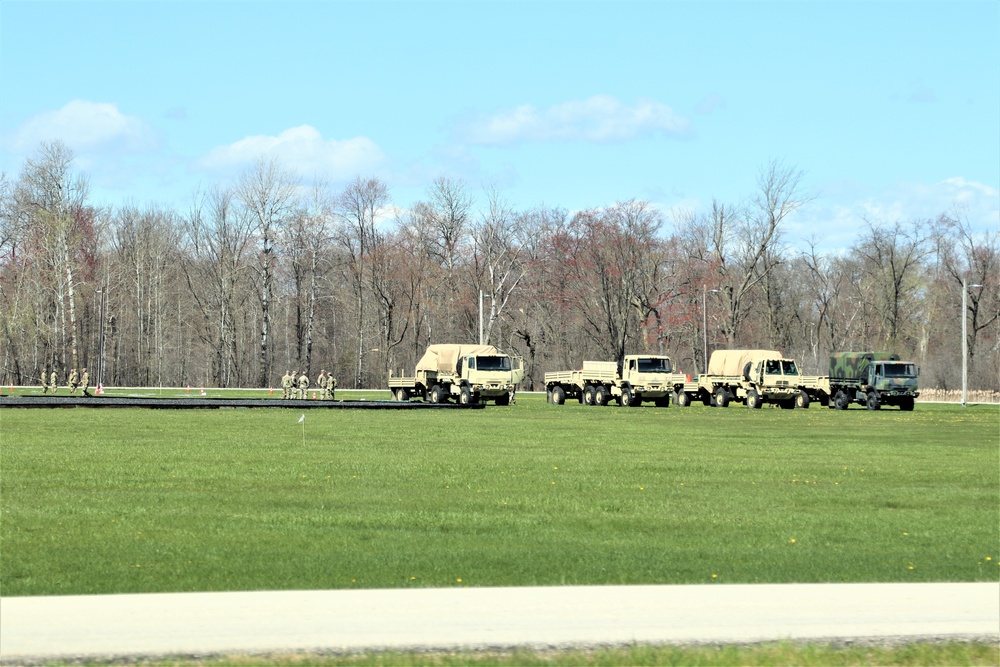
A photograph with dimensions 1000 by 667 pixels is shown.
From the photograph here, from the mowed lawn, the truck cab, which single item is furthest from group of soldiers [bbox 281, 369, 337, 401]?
the mowed lawn

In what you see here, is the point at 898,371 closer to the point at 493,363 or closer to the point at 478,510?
the point at 493,363

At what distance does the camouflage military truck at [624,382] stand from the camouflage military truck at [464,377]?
409cm

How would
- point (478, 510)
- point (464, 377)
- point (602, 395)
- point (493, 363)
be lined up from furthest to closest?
point (602, 395), point (464, 377), point (493, 363), point (478, 510)

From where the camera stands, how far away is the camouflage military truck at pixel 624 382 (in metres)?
59.8

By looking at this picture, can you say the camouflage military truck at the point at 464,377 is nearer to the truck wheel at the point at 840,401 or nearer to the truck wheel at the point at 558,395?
the truck wheel at the point at 558,395

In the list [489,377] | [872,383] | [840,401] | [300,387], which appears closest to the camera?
[872,383]

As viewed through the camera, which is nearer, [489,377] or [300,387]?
[489,377]

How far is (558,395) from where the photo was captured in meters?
62.1

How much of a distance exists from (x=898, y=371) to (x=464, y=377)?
2087cm

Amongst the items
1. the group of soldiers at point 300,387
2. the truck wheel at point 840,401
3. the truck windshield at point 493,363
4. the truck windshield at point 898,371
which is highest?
the truck windshield at point 493,363

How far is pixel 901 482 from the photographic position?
20.2m

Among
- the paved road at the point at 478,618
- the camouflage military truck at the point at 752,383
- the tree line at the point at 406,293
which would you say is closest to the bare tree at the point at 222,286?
the tree line at the point at 406,293

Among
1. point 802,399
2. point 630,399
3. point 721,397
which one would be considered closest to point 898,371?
point 802,399

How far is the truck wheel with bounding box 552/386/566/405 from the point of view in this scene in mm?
61719
